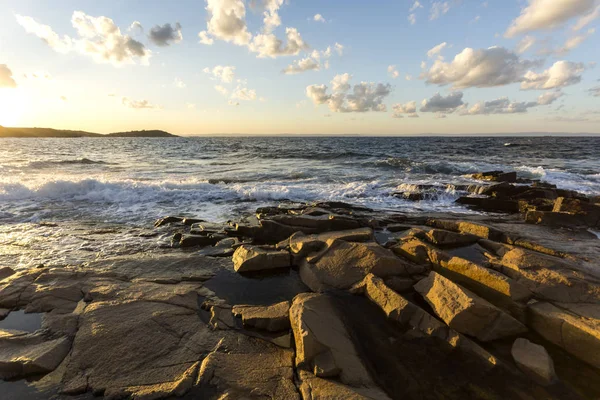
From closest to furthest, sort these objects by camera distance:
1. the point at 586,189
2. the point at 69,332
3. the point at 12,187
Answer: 1. the point at 69,332
2. the point at 12,187
3. the point at 586,189

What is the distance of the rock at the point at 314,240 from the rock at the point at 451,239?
6.36ft

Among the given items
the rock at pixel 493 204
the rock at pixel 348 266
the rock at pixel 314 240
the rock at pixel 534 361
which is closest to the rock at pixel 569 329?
the rock at pixel 534 361

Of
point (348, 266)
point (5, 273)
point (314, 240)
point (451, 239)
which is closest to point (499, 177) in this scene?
point (451, 239)

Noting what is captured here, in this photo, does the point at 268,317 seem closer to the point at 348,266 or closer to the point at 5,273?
the point at 348,266

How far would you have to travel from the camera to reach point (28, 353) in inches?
173

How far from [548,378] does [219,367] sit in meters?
4.54

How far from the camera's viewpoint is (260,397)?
12.2ft

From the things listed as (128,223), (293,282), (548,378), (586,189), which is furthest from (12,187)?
(586,189)

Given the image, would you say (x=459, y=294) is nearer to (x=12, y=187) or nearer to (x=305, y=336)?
(x=305, y=336)

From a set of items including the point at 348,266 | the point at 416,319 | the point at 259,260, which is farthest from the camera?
the point at 259,260

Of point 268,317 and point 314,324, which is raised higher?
point 314,324

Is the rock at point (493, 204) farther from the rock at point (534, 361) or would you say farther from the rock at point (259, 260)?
the rock at point (259, 260)

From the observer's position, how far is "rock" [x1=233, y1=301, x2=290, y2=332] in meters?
5.16

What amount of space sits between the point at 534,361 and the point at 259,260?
555 centimetres
